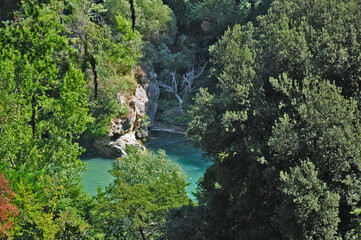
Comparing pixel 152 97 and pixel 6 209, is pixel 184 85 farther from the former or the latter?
pixel 6 209

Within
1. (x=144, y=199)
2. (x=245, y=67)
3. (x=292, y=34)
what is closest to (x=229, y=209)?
(x=144, y=199)

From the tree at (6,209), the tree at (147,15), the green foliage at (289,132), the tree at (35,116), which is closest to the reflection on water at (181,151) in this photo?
the tree at (35,116)

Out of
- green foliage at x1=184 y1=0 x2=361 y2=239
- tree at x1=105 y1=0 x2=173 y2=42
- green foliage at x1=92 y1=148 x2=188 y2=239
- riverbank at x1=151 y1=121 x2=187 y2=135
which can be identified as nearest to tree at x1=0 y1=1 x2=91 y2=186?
green foliage at x1=92 y1=148 x2=188 y2=239

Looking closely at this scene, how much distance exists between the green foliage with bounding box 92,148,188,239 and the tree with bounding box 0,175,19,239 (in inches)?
125

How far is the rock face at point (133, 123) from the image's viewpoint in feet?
95.9

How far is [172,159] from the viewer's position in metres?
29.1

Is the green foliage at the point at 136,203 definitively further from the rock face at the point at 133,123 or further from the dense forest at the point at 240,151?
the rock face at the point at 133,123

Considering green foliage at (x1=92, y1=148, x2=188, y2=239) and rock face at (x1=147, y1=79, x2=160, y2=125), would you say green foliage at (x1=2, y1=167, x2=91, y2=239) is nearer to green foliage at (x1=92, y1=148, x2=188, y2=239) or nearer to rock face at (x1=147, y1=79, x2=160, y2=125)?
green foliage at (x1=92, y1=148, x2=188, y2=239)

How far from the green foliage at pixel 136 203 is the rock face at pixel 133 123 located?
11.1 meters

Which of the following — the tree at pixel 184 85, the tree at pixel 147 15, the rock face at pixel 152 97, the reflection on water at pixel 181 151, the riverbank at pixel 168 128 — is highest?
the tree at pixel 147 15

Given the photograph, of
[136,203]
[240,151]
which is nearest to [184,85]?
[136,203]

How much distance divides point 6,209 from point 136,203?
473 cm

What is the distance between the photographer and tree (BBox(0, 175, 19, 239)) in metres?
13.3

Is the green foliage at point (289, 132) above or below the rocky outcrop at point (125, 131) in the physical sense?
above
